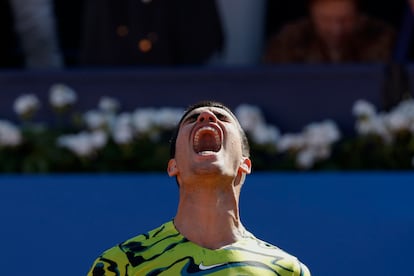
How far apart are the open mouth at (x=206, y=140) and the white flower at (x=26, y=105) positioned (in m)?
2.24

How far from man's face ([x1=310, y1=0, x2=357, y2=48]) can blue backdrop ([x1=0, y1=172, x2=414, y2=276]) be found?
3.13 feet

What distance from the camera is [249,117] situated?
5.26m

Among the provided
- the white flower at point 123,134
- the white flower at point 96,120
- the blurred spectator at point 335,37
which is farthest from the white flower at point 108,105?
the blurred spectator at point 335,37

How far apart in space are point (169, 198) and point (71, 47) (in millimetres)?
2547

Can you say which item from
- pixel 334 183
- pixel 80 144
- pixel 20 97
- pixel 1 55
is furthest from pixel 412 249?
pixel 1 55

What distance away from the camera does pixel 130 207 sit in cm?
484

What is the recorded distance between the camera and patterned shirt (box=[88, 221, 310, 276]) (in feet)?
10.4

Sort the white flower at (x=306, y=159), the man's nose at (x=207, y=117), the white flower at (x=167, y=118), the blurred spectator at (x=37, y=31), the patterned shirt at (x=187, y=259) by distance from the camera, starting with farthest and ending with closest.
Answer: the blurred spectator at (x=37, y=31)
the white flower at (x=167, y=118)
the white flower at (x=306, y=159)
the man's nose at (x=207, y=117)
the patterned shirt at (x=187, y=259)

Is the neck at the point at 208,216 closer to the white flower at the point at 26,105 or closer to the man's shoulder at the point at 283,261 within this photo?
the man's shoulder at the point at 283,261

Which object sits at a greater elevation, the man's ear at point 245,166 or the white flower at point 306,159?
the man's ear at point 245,166

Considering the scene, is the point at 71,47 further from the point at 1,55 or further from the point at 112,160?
the point at 112,160

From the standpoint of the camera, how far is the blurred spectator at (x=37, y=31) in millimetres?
6047

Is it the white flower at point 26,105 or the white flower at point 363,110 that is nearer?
the white flower at point 363,110

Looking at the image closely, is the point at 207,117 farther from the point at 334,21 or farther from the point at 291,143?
the point at 334,21
